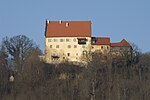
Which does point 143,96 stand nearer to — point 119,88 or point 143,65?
point 119,88

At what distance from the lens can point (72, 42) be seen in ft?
268

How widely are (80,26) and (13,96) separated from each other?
24.5 metres

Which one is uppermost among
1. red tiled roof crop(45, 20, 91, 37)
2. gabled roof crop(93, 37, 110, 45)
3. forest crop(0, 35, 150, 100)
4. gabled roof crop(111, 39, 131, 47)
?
red tiled roof crop(45, 20, 91, 37)

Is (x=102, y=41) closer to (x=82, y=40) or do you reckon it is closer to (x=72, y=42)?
(x=82, y=40)

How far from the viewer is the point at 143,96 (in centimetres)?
6153

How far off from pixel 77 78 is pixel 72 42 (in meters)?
16.1

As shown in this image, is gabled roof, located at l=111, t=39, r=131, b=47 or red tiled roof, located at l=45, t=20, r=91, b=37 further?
red tiled roof, located at l=45, t=20, r=91, b=37

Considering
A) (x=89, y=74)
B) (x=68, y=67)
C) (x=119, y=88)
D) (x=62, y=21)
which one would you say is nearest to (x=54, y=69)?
(x=68, y=67)

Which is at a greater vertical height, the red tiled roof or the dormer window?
the red tiled roof

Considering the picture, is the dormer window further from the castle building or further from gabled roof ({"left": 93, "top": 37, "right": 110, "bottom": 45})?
gabled roof ({"left": 93, "top": 37, "right": 110, "bottom": 45})

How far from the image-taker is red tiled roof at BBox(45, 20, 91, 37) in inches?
3248

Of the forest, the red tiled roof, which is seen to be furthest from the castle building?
the forest

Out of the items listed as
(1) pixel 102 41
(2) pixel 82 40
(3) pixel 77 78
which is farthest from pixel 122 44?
(3) pixel 77 78

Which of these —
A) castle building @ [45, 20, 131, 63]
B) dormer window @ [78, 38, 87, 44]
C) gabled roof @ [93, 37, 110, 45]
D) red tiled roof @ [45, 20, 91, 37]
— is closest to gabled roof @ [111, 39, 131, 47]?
castle building @ [45, 20, 131, 63]
